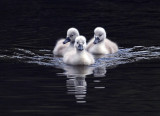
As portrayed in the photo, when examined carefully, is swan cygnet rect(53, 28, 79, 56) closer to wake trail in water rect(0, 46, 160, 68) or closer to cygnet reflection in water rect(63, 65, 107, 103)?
wake trail in water rect(0, 46, 160, 68)

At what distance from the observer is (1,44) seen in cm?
1697

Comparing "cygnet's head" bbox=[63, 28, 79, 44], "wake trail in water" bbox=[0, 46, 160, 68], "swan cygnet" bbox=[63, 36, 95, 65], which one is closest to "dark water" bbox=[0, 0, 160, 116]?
"wake trail in water" bbox=[0, 46, 160, 68]

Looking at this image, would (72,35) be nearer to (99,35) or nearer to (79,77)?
(99,35)

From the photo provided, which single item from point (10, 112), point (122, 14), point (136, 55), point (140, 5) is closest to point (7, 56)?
point (136, 55)

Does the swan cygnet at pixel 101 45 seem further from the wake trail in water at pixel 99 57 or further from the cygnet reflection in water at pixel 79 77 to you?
the cygnet reflection in water at pixel 79 77

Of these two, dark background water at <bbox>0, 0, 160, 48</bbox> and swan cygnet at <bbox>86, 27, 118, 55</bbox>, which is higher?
dark background water at <bbox>0, 0, 160, 48</bbox>

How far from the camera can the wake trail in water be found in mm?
14923

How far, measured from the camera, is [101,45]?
1662 centimetres

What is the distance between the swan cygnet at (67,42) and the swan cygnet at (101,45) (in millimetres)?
510

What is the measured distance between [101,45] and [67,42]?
83 cm

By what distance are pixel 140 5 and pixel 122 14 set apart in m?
2.57

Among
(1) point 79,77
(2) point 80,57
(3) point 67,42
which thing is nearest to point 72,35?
(3) point 67,42

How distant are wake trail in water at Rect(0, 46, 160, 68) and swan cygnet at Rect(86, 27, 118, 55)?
23cm

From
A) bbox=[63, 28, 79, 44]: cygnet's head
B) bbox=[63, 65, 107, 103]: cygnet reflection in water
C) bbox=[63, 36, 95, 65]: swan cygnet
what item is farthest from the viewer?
bbox=[63, 28, 79, 44]: cygnet's head
